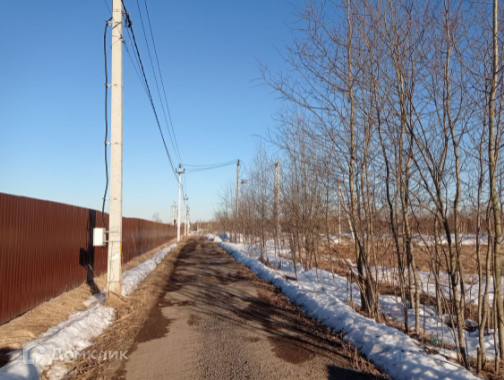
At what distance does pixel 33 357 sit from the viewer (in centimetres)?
435

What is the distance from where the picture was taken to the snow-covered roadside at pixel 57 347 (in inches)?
158

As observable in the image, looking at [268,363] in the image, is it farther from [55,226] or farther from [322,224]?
[322,224]

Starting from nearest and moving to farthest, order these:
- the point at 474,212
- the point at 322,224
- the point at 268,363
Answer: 1. the point at 268,363
2. the point at 474,212
3. the point at 322,224

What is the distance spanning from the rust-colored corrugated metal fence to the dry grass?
16 cm

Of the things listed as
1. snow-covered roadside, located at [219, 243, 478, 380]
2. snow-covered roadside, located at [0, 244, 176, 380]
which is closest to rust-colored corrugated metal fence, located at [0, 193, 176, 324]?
snow-covered roadside, located at [0, 244, 176, 380]

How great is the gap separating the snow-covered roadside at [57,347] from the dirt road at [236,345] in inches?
27.6

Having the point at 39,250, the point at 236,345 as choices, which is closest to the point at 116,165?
the point at 39,250

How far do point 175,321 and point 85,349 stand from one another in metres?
1.99

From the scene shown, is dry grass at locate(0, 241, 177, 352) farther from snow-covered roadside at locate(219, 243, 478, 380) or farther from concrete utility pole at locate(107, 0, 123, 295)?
snow-covered roadside at locate(219, 243, 478, 380)

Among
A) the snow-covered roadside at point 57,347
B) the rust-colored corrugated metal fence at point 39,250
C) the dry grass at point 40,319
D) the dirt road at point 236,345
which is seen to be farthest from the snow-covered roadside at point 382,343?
the rust-colored corrugated metal fence at point 39,250

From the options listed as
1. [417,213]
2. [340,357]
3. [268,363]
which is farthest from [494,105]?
[268,363]

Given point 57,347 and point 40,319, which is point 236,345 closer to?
point 57,347

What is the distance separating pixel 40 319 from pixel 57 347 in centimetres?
193

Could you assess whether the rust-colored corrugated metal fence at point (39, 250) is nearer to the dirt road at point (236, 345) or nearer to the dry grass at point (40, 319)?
the dry grass at point (40, 319)
